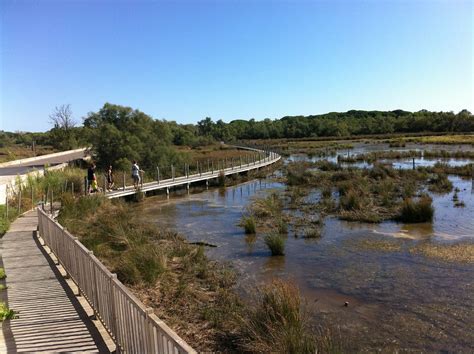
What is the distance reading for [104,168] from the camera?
3256 cm

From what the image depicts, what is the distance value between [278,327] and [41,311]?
143 inches

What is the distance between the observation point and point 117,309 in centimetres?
521

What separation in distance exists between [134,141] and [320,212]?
1740cm

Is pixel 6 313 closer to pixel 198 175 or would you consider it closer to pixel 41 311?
pixel 41 311

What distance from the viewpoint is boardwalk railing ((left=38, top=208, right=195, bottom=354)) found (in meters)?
3.93

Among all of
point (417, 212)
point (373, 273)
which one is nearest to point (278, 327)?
point (373, 273)

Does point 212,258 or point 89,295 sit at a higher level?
point 89,295

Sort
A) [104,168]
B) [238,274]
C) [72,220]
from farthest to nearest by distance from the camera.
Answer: [104,168]
[72,220]
[238,274]

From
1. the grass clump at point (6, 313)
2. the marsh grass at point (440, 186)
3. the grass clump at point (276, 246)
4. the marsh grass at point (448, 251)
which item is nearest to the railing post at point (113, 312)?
the grass clump at point (6, 313)

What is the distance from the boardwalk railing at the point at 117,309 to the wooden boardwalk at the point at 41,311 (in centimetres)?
26

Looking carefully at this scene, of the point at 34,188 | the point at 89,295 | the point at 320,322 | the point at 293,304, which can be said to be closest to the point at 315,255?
the point at 320,322

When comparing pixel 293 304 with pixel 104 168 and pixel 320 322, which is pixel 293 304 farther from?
pixel 104 168

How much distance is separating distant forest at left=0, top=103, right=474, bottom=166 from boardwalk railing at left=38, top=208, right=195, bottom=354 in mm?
24119

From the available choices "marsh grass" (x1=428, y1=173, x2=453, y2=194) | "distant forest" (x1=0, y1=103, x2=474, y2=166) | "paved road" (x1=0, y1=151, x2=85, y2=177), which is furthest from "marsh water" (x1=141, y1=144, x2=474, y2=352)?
"distant forest" (x1=0, y1=103, x2=474, y2=166)
